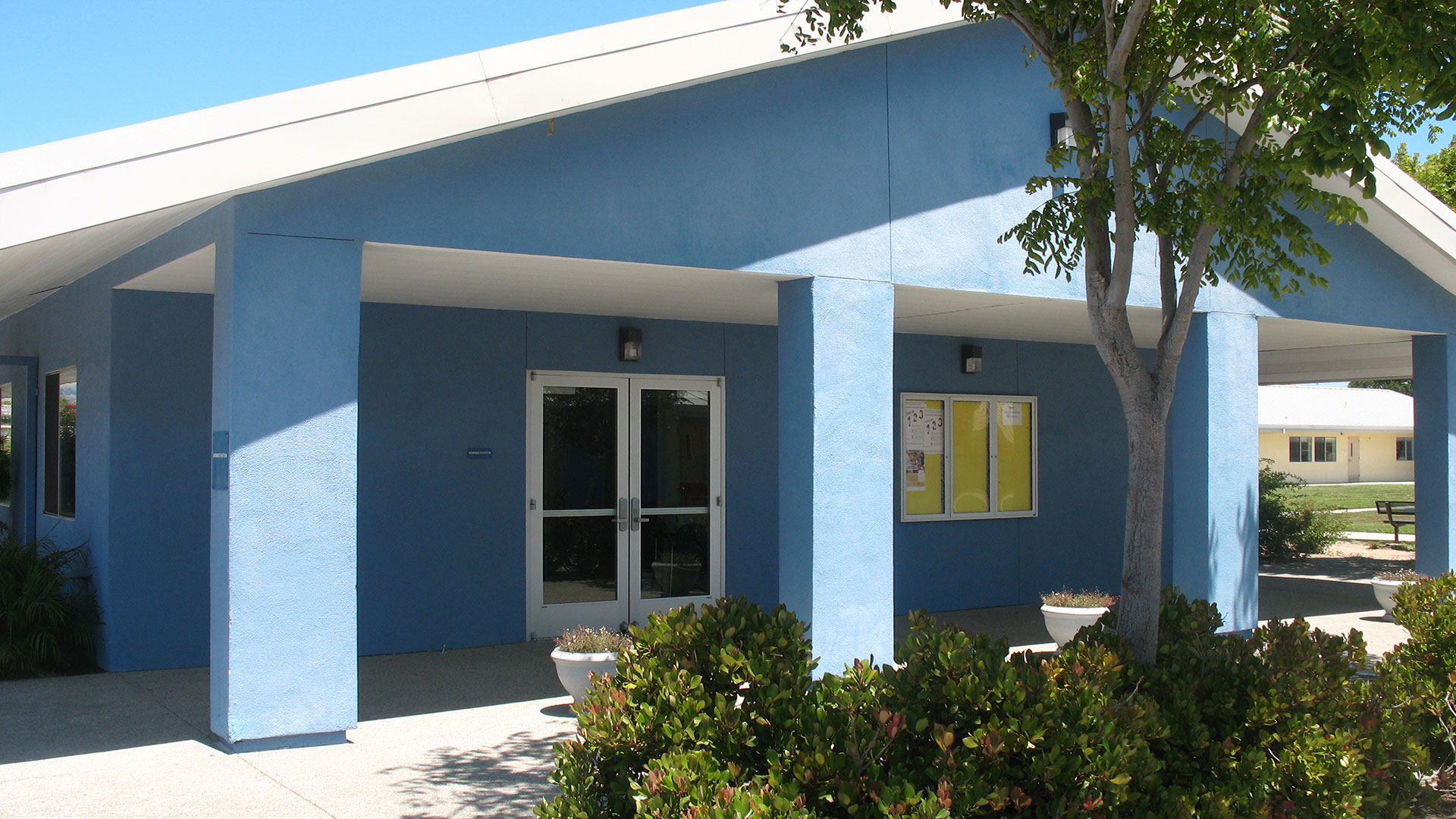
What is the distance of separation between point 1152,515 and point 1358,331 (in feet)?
25.7

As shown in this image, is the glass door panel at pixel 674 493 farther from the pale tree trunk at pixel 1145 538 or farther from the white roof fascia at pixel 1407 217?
the white roof fascia at pixel 1407 217

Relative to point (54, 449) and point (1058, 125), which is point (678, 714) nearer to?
point (1058, 125)

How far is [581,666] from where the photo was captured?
23.3 ft

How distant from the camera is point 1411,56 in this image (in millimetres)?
4457

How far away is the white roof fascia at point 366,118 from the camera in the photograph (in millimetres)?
5289

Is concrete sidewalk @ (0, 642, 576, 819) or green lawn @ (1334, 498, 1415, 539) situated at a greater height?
concrete sidewalk @ (0, 642, 576, 819)

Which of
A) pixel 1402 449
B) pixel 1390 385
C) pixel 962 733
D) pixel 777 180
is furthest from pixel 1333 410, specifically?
pixel 962 733

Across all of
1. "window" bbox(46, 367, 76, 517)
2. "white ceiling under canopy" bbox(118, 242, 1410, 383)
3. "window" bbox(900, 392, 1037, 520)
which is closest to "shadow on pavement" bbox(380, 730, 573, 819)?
"white ceiling under canopy" bbox(118, 242, 1410, 383)

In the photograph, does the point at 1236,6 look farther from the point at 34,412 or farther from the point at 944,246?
the point at 34,412

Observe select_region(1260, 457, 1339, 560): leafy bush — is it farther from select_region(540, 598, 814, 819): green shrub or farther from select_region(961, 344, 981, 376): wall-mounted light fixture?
select_region(540, 598, 814, 819): green shrub

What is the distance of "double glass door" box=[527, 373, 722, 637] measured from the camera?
9.80 metres

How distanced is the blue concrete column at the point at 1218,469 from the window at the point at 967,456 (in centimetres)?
264

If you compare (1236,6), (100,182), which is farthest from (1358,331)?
(100,182)

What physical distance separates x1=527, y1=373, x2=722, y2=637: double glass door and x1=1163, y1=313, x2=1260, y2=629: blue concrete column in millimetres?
3996
